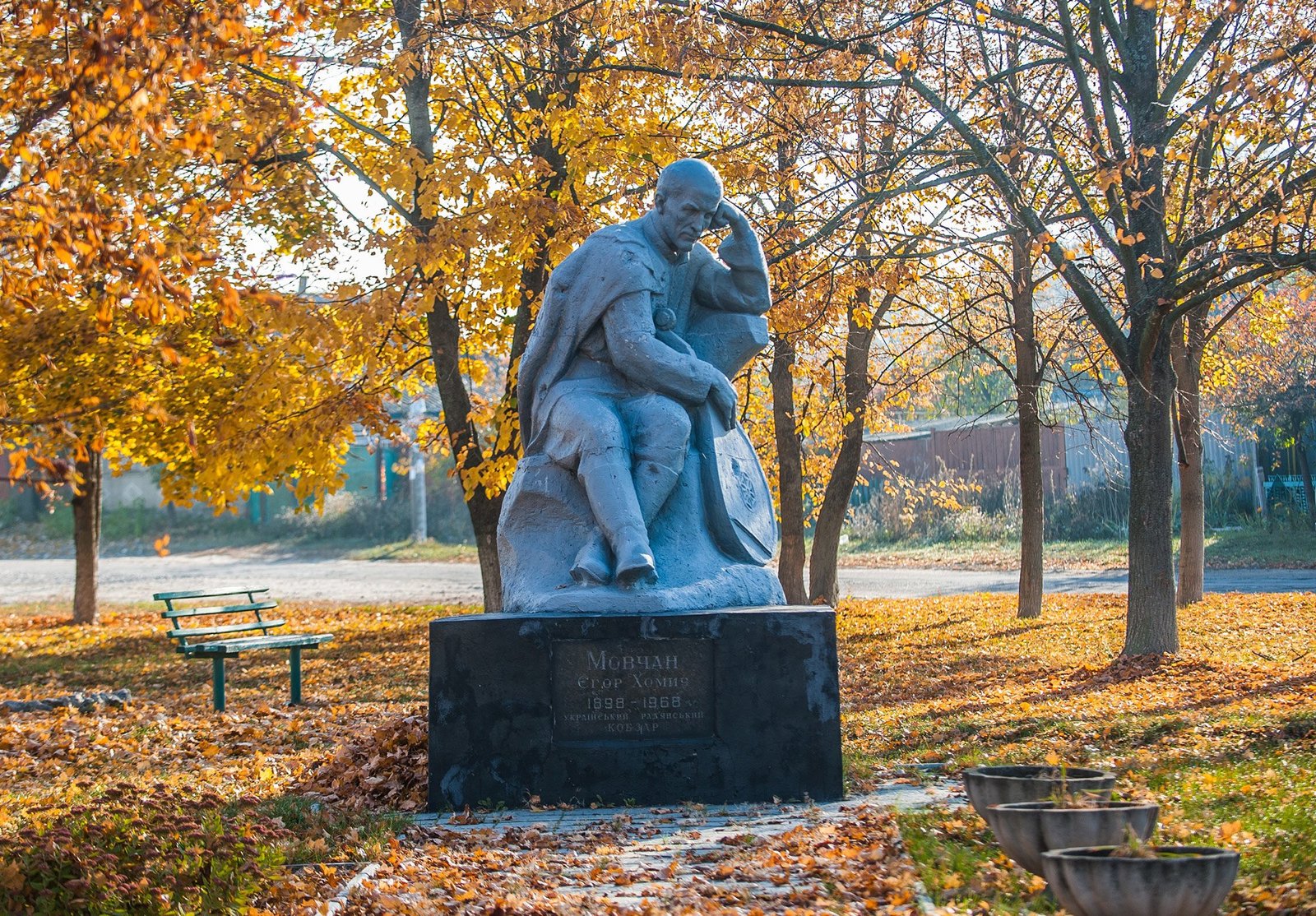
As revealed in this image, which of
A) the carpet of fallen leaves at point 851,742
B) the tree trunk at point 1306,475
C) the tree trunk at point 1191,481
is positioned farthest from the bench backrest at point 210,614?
the tree trunk at point 1306,475

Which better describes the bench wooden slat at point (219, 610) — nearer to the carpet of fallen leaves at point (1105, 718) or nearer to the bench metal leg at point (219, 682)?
Result: the bench metal leg at point (219, 682)

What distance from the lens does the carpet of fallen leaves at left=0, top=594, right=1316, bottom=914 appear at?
4.55 metres

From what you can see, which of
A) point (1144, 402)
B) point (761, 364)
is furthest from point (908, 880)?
point (761, 364)

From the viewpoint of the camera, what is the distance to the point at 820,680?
20.6ft

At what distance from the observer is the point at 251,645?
37.9 feet

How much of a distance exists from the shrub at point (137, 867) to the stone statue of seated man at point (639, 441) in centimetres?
196

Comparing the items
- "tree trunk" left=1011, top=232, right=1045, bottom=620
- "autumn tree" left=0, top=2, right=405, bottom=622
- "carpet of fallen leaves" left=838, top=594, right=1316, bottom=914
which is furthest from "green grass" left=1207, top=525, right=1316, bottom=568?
"autumn tree" left=0, top=2, right=405, bottom=622

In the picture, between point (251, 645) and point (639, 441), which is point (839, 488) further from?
point (639, 441)

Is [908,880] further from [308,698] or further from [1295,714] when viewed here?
[308,698]

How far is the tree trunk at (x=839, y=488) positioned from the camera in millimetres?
17016

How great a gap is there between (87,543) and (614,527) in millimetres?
14237

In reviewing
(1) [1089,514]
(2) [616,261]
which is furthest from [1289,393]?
(2) [616,261]

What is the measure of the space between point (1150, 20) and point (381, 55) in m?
6.12

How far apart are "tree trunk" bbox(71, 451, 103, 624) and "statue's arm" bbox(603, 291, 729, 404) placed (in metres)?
13.3
